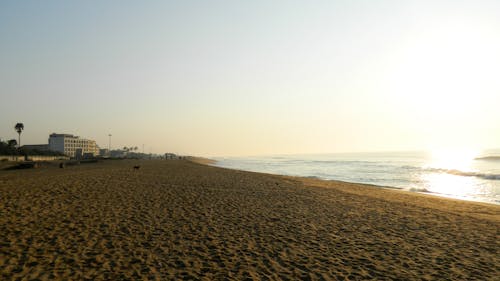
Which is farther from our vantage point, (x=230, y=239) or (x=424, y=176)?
(x=424, y=176)

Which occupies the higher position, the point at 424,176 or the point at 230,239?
the point at 230,239

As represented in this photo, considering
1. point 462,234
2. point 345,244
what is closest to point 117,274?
point 345,244

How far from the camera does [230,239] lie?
34.9 feet

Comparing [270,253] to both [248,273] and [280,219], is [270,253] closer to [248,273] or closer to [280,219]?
[248,273]

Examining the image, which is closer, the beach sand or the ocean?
the beach sand

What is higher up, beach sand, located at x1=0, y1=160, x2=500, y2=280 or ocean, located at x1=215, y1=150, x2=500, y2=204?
beach sand, located at x1=0, y1=160, x2=500, y2=280

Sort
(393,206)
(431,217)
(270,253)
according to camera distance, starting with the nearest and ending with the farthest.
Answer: (270,253), (431,217), (393,206)

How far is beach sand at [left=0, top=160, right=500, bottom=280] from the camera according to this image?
313 inches

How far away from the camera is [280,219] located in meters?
13.9

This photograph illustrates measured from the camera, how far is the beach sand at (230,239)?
7.95 metres

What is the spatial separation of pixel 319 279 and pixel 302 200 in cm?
1208

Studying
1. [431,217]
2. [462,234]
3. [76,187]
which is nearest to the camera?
[462,234]

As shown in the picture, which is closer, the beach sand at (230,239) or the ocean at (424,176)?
the beach sand at (230,239)

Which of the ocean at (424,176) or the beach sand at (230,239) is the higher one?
the beach sand at (230,239)
